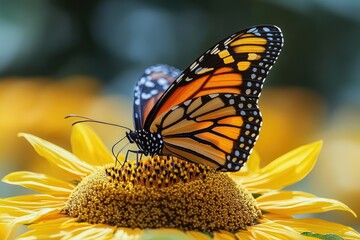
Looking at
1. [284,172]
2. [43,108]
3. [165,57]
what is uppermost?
[165,57]

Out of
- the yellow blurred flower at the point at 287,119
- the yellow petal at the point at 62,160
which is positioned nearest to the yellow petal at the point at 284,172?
the yellow petal at the point at 62,160

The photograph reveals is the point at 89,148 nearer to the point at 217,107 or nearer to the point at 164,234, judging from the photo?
the point at 217,107

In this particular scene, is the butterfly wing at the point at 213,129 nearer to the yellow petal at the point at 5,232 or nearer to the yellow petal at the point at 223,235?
the yellow petal at the point at 223,235

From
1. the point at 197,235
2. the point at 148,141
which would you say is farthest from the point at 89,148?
the point at 197,235

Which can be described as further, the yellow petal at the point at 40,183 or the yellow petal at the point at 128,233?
the yellow petal at the point at 40,183

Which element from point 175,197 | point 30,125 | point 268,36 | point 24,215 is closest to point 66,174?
point 24,215

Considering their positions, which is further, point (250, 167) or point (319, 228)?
point (250, 167)

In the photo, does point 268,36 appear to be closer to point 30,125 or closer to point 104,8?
point 30,125
